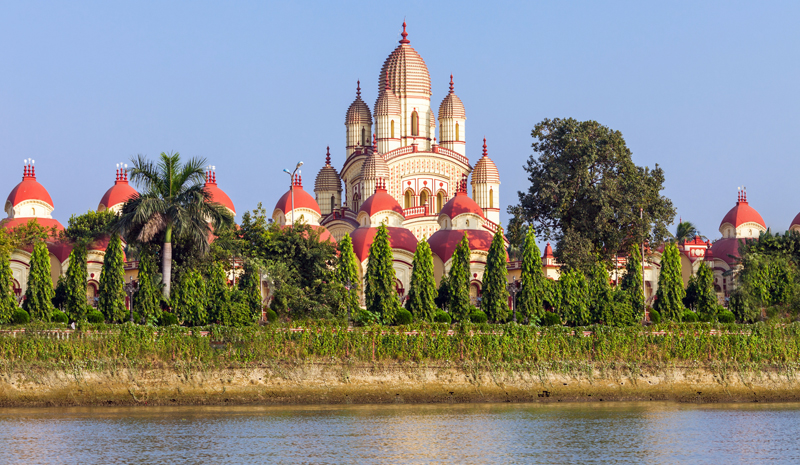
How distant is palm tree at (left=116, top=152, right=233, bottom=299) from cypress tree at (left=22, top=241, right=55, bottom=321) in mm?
4895

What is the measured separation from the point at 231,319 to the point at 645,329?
43.9 feet

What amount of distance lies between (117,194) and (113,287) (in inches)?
716

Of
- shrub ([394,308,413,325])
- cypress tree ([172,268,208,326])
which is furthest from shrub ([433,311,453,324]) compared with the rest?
cypress tree ([172,268,208,326])

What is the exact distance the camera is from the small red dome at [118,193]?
176ft

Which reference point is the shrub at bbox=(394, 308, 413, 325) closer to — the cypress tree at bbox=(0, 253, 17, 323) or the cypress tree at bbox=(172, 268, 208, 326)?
the cypress tree at bbox=(172, 268, 208, 326)

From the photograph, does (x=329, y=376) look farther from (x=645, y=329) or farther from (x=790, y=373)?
(x=790, y=373)

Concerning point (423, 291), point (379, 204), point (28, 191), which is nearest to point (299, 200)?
point (379, 204)

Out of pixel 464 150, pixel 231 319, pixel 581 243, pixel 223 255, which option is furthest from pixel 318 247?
pixel 464 150

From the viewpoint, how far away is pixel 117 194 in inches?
2125

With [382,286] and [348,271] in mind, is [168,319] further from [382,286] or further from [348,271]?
[382,286]

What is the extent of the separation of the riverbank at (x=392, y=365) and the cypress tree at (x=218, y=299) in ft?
20.3

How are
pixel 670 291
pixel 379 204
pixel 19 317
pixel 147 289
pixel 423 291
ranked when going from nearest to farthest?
pixel 147 289
pixel 19 317
pixel 423 291
pixel 670 291
pixel 379 204

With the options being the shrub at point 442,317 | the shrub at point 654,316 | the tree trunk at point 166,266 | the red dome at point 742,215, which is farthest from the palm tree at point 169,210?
the red dome at point 742,215

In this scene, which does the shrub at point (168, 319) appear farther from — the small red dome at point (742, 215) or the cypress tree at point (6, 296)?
the small red dome at point (742, 215)
